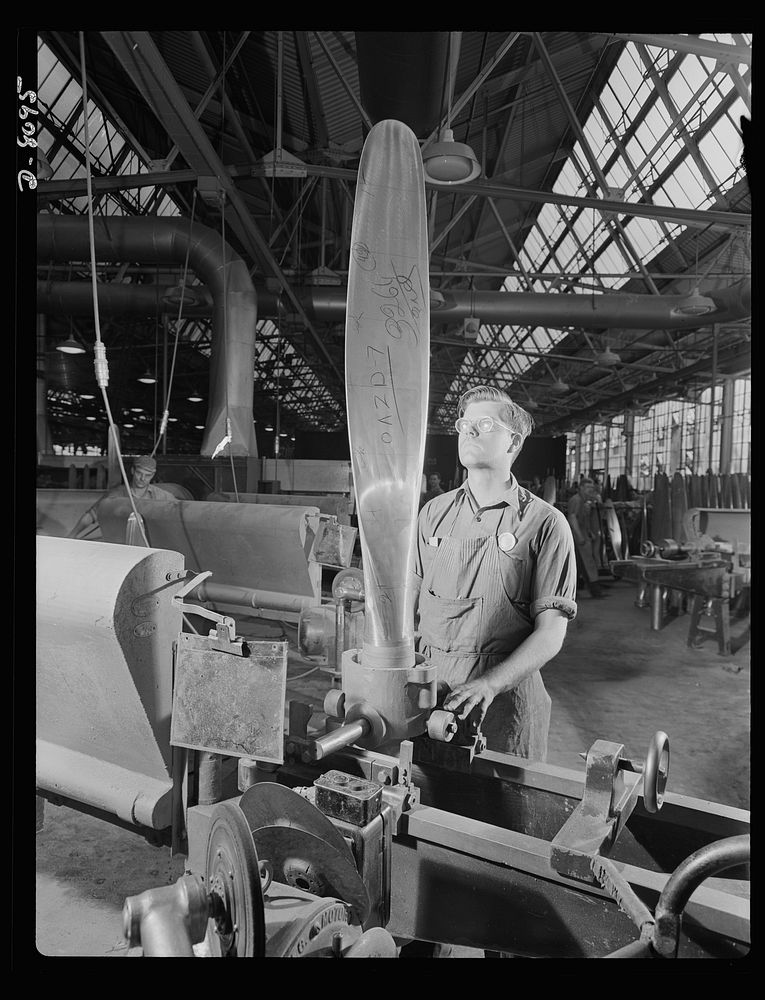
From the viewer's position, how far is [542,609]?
4.82ft

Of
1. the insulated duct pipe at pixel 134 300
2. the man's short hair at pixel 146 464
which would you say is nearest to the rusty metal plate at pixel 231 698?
the man's short hair at pixel 146 464

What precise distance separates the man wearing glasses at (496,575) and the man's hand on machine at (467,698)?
0.59 feet

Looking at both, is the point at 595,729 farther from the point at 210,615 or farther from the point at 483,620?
the point at 210,615

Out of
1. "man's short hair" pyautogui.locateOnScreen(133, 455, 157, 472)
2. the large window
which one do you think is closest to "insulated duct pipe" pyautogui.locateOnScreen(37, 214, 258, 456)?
"man's short hair" pyautogui.locateOnScreen(133, 455, 157, 472)

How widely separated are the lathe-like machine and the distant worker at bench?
9.17 ft

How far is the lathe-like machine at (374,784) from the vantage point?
777mm

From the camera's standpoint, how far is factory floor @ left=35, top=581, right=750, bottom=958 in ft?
5.16

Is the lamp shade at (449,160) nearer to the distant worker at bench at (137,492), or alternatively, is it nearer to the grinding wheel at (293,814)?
the grinding wheel at (293,814)

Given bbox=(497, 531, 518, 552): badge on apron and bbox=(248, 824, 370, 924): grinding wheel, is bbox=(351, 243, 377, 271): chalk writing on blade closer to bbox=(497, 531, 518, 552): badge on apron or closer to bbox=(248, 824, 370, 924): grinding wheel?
bbox=(497, 531, 518, 552): badge on apron

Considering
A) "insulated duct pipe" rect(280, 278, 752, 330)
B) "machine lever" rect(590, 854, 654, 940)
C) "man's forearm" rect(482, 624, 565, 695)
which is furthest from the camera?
"insulated duct pipe" rect(280, 278, 752, 330)

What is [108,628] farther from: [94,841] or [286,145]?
[286,145]

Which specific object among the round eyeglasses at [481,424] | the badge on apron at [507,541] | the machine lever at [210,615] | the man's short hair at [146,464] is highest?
the man's short hair at [146,464]

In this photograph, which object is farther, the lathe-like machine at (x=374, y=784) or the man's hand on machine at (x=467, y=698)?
the man's hand on machine at (x=467, y=698)

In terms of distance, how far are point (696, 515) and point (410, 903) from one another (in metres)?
4.85
